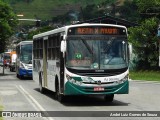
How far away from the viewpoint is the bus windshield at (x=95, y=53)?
18.4m

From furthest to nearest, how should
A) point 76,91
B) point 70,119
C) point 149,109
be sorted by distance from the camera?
point 76,91
point 149,109
point 70,119

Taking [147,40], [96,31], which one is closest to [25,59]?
[147,40]

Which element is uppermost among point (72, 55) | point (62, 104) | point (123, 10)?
point (123, 10)

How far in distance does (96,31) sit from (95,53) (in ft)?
3.12

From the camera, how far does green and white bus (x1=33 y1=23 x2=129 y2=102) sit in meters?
18.2

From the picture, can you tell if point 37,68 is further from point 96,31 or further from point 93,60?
point 93,60

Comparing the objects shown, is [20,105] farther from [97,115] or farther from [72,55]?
[97,115]

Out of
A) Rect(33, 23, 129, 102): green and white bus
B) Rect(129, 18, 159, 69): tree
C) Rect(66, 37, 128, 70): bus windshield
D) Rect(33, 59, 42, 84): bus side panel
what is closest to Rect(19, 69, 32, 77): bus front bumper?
Rect(33, 59, 42, 84): bus side panel

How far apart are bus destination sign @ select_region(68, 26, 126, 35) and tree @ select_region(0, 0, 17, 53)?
1599 inches

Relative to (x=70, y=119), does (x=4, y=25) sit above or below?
above

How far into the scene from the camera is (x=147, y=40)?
58.8 metres

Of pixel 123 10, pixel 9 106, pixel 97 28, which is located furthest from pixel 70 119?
pixel 123 10

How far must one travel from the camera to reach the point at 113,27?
19078 millimetres

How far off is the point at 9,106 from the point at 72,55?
2.88m
